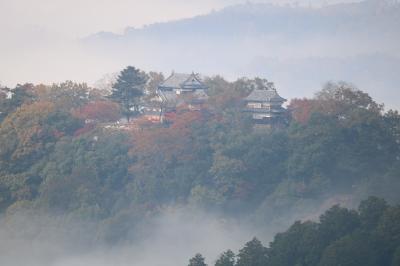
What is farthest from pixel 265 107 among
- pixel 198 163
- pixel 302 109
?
pixel 198 163

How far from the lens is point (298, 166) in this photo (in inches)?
1347

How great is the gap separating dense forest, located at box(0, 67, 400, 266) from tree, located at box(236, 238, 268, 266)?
948cm

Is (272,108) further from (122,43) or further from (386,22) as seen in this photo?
(122,43)

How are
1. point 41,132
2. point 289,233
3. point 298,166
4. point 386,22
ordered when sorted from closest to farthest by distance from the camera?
point 289,233, point 298,166, point 41,132, point 386,22

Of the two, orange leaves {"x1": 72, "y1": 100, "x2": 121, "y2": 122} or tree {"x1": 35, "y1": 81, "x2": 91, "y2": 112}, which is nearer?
orange leaves {"x1": 72, "y1": 100, "x2": 121, "y2": 122}

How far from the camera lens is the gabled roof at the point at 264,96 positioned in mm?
40312

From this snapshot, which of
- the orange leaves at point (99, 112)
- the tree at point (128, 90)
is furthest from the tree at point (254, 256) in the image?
the tree at point (128, 90)

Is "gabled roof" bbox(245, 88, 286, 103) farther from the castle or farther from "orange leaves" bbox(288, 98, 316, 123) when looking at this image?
"orange leaves" bbox(288, 98, 316, 123)

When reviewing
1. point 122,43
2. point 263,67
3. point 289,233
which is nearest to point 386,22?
point 263,67

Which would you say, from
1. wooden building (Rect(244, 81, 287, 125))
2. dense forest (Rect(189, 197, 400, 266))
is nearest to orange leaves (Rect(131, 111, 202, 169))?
wooden building (Rect(244, 81, 287, 125))

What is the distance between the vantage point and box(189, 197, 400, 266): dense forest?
21.3 metres

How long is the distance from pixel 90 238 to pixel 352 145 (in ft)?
37.8

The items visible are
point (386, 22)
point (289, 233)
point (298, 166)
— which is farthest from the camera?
point (386, 22)

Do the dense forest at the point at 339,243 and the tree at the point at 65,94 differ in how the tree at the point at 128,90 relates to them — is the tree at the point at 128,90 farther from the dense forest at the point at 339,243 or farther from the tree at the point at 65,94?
the dense forest at the point at 339,243
